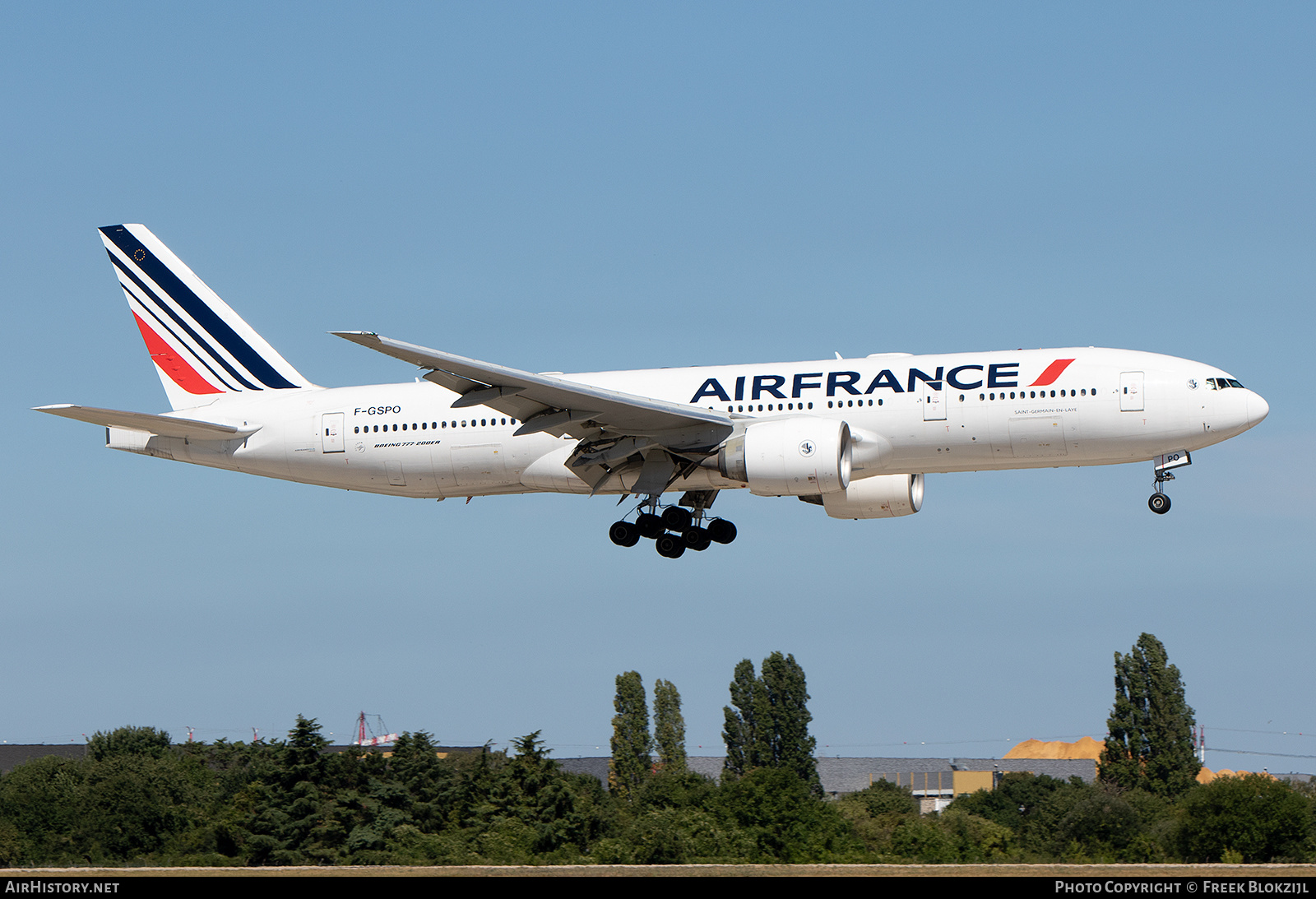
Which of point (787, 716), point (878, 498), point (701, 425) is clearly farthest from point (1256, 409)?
point (787, 716)

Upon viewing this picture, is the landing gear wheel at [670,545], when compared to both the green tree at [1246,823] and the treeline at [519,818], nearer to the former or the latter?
the treeline at [519,818]

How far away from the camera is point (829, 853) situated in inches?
2146

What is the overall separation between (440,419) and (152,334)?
10.8 metres

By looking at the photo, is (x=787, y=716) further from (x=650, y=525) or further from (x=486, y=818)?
(x=650, y=525)

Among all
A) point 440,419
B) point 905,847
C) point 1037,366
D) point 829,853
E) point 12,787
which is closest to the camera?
point 1037,366

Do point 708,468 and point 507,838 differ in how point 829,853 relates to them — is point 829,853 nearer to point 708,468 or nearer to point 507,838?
point 507,838

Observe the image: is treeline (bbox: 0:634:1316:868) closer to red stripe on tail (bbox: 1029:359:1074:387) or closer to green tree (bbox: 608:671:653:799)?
green tree (bbox: 608:671:653:799)

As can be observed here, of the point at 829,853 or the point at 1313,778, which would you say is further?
the point at 1313,778


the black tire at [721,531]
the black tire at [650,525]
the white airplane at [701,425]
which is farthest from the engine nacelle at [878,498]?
the black tire at [650,525]

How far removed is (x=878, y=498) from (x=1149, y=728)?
60.1m

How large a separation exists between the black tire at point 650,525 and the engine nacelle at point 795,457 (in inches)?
154

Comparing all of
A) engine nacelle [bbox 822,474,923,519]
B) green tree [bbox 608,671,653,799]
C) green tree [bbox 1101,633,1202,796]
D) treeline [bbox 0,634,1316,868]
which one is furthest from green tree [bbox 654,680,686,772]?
engine nacelle [bbox 822,474,923,519]

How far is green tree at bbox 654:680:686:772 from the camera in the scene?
94875 millimetres
